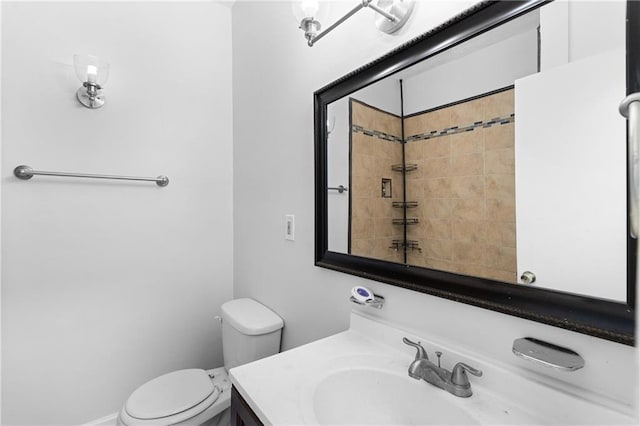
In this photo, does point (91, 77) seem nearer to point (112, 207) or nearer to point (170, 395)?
point (112, 207)

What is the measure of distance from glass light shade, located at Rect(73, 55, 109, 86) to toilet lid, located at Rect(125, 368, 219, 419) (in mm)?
1362

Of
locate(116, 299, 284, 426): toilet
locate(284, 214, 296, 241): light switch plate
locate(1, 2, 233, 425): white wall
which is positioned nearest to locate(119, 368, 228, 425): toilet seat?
locate(116, 299, 284, 426): toilet

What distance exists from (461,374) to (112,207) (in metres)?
1.63

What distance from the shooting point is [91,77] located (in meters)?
1.35

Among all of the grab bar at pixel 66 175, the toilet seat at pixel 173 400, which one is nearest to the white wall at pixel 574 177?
the toilet seat at pixel 173 400

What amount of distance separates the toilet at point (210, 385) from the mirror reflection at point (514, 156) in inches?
28.2

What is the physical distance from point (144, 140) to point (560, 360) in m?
1.82

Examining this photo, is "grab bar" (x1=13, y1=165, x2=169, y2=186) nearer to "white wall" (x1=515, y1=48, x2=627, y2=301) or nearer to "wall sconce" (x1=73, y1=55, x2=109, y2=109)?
"wall sconce" (x1=73, y1=55, x2=109, y2=109)

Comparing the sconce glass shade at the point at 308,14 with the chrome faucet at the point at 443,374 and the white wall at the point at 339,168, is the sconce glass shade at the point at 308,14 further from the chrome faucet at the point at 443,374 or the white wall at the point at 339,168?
the chrome faucet at the point at 443,374

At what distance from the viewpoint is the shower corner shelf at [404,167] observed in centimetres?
85

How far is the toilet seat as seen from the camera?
3.69 feet

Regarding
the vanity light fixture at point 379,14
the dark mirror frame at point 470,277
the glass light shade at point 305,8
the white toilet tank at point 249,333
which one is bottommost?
the white toilet tank at point 249,333

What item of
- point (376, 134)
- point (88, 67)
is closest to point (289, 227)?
point (376, 134)

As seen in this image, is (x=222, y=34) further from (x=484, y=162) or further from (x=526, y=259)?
(x=526, y=259)
